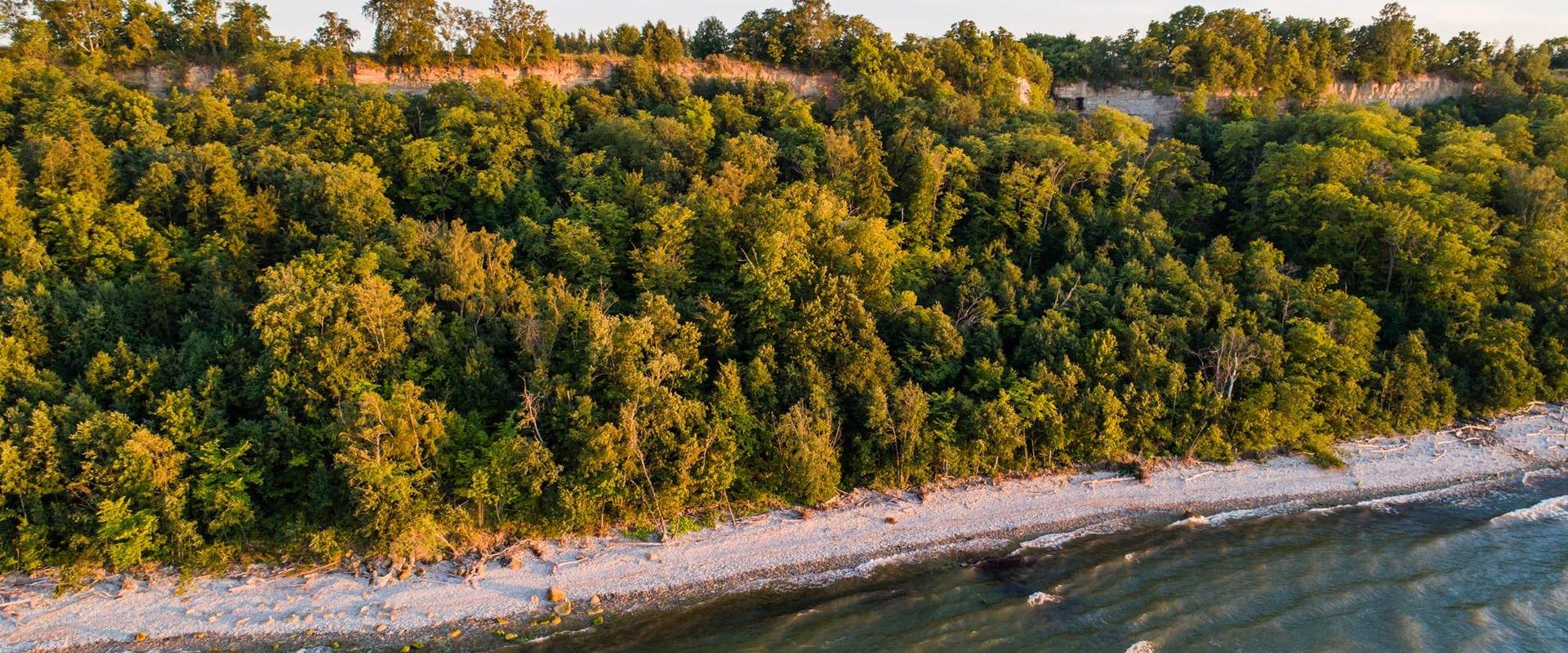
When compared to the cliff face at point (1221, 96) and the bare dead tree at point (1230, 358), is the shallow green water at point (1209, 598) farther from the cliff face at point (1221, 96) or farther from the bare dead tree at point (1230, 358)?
the cliff face at point (1221, 96)

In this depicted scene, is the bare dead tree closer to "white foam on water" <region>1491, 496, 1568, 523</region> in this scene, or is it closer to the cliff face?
"white foam on water" <region>1491, 496, 1568, 523</region>

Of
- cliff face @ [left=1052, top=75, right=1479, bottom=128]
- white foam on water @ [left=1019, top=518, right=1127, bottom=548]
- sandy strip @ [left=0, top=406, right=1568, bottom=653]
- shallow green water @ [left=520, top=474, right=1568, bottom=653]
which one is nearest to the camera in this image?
shallow green water @ [left=520, top=474, right=1568, bottom=653]

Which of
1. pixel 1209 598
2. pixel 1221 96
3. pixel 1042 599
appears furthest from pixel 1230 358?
pixel 1221 96

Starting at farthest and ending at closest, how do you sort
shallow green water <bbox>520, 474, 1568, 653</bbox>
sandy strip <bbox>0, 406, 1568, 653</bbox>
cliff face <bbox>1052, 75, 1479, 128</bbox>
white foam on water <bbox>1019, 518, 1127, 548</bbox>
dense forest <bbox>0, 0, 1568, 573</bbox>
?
1. cliff face <bbox>1052, 75, 1479, 128</bbox>
2. white foam on water <bbox>1019, 518, 1127, 548</bbox>
3. dense forest <bbox>0, 0, 1568, 573</bbox>
4. sandy strip <bbox>0, 406, 1568, 653</bbox>
5. shallow green water <bbox>520, 474, 1568, 653</bbox>

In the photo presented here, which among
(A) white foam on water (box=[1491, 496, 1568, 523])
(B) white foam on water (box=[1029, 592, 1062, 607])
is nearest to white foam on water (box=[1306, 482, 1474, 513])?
(A) white foam on water (box=[1491, 496, 1568, 523])

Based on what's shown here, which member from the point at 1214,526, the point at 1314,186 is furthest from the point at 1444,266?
the point at 1214,526

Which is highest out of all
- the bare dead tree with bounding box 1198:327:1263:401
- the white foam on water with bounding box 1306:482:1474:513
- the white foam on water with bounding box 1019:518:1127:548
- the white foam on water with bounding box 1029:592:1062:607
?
the bare dead tree with bounding box 1198:327:1263:401

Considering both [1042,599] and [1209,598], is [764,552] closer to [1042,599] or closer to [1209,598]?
[1042,599]
